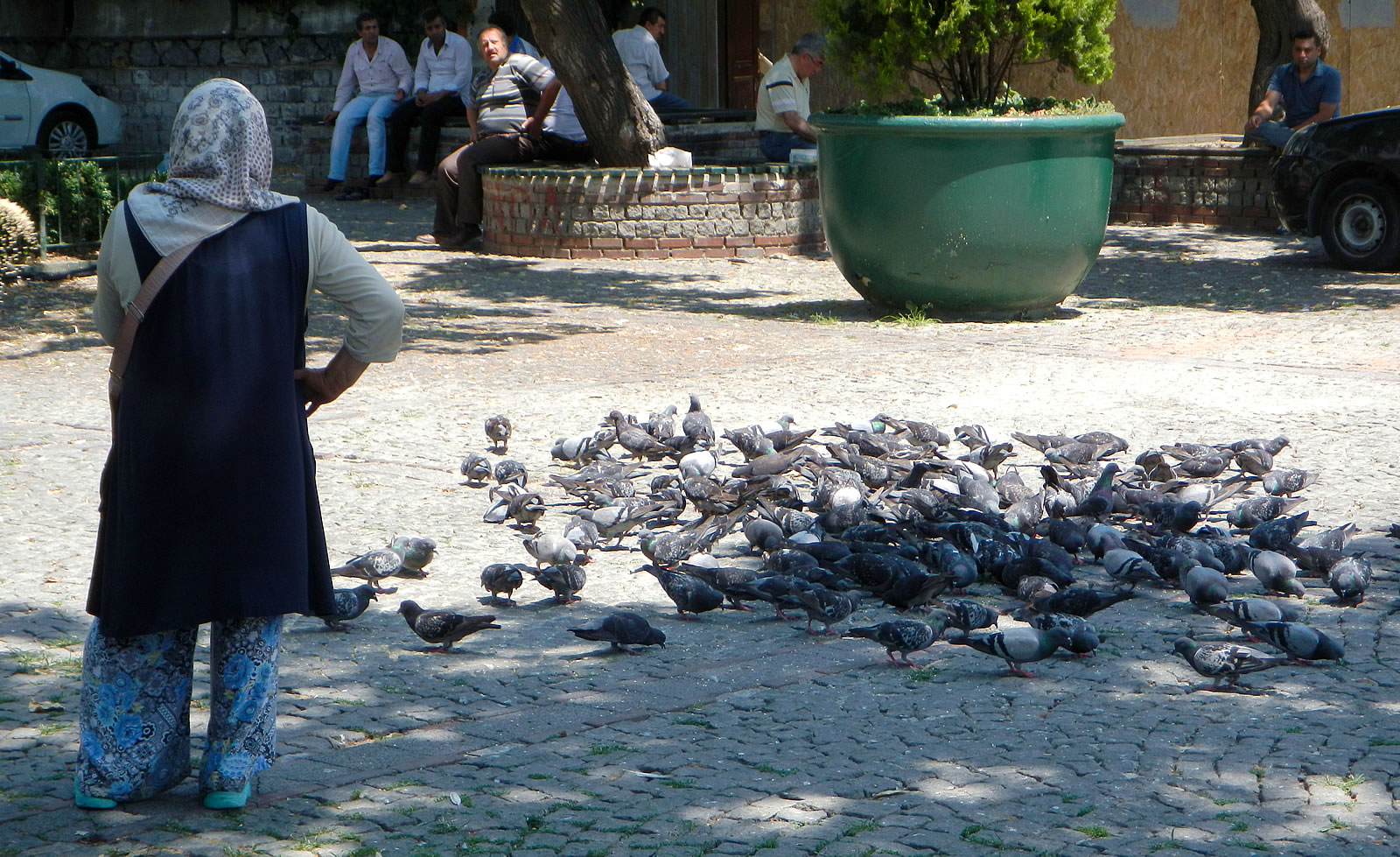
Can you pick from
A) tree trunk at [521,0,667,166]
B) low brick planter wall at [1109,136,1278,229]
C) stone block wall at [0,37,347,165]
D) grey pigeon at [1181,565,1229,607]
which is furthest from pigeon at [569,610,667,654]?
stone block wall at [0,37,347,165]

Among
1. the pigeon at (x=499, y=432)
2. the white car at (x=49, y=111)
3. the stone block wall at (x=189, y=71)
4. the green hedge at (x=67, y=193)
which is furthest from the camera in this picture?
the stone block wall at (x=189, y=71)

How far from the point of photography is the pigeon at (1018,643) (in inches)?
178

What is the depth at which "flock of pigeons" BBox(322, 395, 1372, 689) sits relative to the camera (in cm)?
482

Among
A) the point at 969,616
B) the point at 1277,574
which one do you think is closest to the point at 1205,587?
the point at 1277,574

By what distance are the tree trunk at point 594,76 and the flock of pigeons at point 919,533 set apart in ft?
23.0

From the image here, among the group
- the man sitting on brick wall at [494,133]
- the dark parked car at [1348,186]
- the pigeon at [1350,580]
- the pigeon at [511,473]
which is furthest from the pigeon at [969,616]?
the man sitting on brick wall at [494,133]

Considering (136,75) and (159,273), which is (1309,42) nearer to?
(159,273)

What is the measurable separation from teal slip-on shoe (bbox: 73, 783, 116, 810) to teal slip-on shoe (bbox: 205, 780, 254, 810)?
0.70 ft

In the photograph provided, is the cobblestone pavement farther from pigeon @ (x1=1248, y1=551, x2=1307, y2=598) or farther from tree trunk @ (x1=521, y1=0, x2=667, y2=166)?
tree trunk @ (x1=521, y1=0, x2=667, y2=166)

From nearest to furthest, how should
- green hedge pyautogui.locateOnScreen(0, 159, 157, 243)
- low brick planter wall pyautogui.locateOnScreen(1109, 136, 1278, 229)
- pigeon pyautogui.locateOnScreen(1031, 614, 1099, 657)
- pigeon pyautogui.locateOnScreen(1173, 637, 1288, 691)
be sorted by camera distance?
pigeon pyautogui.locateOnScreen(1173, 637, 1288, 691), pigeon pyautogui.locateOnScreen(1031, 614, 1099, 657), green hedge pyautogui.locateOnScreen(0, 159, 157, 243), low brick planter wall pyautogui.locateOnScreen(1109, 136, 1278, 229)

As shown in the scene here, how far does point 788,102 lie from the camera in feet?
51.1

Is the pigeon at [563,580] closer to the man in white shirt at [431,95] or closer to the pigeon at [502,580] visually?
the pigeon at [502,580]

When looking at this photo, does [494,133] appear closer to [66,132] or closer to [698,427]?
[698,427]

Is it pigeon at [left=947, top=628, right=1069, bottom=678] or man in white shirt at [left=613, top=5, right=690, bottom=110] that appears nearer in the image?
pigeon at [left=947, top=628, right=1069, bottom=678]
